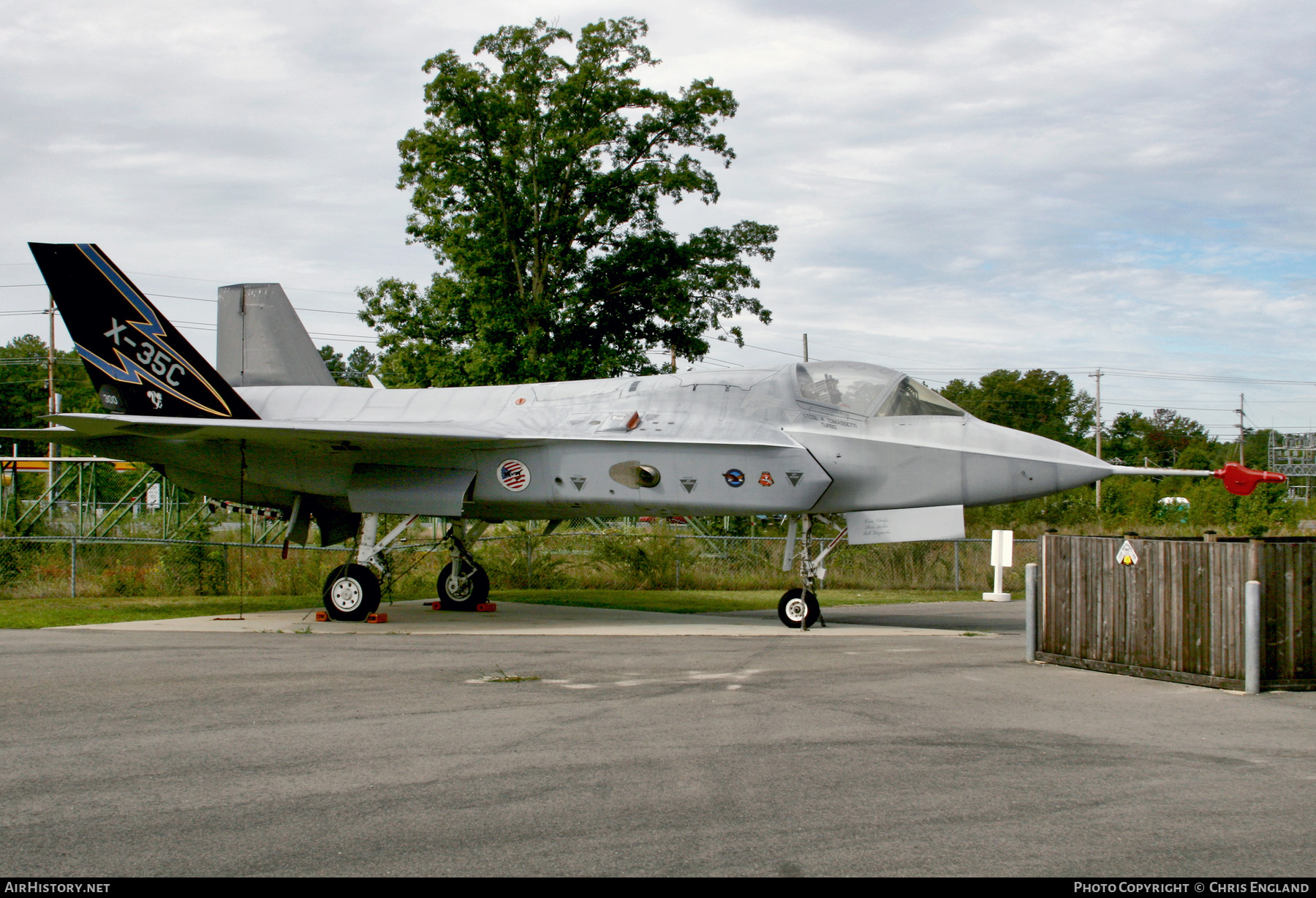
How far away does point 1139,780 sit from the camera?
17.7ft

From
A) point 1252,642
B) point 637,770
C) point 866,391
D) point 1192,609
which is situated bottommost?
point 637,770

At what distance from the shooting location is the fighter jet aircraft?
40.6 ft

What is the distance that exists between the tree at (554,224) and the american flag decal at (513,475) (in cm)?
1653

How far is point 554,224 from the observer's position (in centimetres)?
3153

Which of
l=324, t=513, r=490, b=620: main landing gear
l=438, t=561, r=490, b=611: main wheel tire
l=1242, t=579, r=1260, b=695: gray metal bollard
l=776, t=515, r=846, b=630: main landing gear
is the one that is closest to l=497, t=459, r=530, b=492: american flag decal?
l=324, t=513, r=490, b=620: main landing gear

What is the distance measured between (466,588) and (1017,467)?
858 cm

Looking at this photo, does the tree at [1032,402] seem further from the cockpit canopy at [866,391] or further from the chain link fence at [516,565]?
the cockpit canopy at [866,391]

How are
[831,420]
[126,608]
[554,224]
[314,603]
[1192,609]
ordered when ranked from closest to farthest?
[1192,609]
[831,420]
[126,608]
[314,603]
[554,224]

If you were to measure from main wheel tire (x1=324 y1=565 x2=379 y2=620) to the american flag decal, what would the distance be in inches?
86.5

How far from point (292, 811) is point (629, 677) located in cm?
443

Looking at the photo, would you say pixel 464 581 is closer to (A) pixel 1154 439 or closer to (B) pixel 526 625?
(B) pixel 526 625

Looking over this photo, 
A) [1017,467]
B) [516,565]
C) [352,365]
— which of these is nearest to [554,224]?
[516,565]

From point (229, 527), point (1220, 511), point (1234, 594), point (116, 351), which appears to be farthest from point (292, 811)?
point (229, 527)
